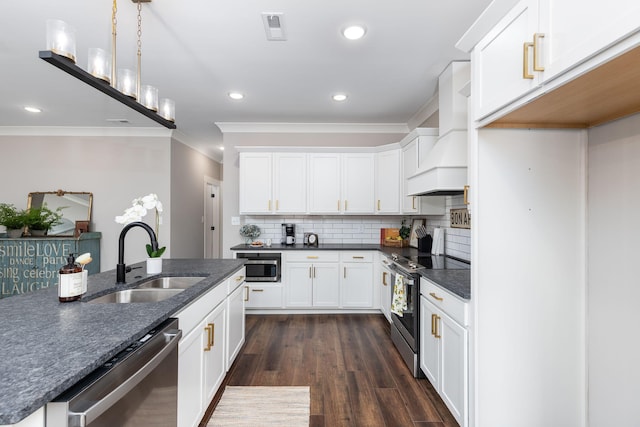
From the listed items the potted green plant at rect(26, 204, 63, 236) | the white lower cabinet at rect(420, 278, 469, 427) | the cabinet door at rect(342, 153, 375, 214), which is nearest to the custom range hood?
the white lower cabinet at rect(420, 278, 469, 427)

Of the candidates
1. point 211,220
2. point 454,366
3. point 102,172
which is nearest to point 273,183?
point 102,172

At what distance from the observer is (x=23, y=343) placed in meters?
0.96

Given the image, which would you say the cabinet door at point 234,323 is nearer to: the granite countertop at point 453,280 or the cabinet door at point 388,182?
the granite countertop at point 453,280

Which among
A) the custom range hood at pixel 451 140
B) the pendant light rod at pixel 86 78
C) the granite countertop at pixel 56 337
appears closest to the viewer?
the granite countertop at pixel 56 337

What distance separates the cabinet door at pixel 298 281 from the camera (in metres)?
3.97

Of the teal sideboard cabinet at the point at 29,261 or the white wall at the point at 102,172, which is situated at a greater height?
the white wall at the point at 102,172

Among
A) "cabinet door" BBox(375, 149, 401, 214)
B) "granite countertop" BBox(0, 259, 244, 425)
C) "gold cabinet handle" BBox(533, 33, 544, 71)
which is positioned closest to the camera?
"granite countertop" BBox(0, 259, 244, 425)

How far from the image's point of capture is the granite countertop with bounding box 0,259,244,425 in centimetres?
71

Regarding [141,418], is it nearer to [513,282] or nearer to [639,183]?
[513,282]

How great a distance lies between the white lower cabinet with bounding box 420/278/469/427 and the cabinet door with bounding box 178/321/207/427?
1485mm

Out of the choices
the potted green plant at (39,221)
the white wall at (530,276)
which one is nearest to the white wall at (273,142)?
the potted green plant at (39,221)

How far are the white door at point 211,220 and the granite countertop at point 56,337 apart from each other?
16.9ft

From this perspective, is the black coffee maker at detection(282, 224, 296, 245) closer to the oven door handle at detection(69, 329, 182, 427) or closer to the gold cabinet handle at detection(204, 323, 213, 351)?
the gold cabinet handle at detection(204, 323, 213, 351)

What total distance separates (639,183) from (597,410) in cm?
110
